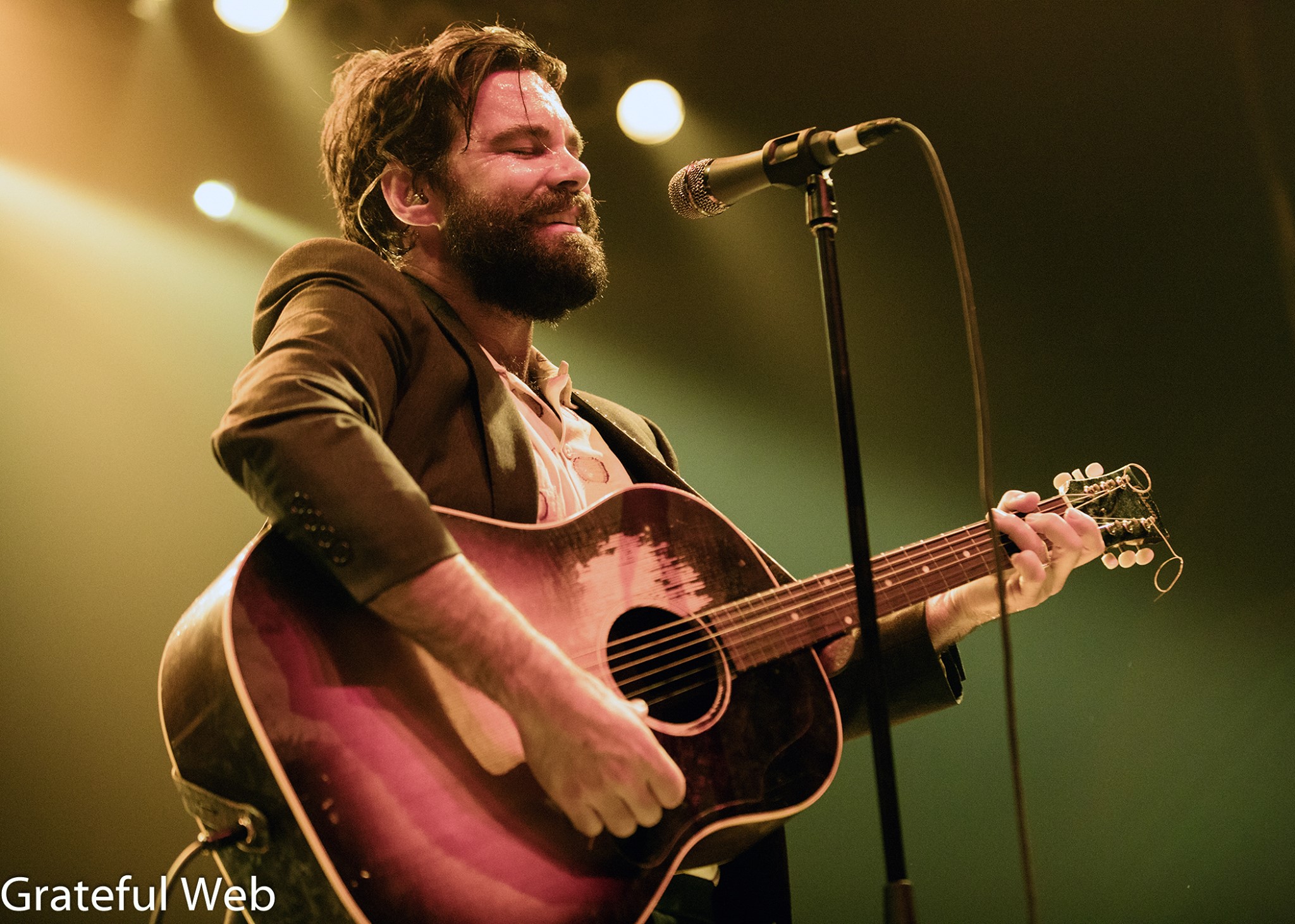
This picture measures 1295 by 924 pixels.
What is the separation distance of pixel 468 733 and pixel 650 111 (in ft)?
10.9

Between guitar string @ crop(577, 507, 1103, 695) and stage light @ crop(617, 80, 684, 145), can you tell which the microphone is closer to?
guitar string @ crop(577, 507, 1103, 695)

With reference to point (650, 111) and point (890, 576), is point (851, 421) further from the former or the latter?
point (650, 111)

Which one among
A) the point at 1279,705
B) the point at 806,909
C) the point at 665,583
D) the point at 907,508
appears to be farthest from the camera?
the point at 907,508

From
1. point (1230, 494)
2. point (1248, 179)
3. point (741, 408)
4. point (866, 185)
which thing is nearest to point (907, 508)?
point (741, 408)

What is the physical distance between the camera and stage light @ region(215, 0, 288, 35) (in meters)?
3.68

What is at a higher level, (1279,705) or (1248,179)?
(1248,179)

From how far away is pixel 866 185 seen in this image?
3887mm

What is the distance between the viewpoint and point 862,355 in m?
3.82

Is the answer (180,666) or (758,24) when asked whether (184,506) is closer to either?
(180,666)

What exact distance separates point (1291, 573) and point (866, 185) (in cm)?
215

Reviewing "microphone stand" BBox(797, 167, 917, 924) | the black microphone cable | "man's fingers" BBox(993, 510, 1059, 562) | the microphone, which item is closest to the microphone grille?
the microphone

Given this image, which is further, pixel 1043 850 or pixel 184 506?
pixel 184 506

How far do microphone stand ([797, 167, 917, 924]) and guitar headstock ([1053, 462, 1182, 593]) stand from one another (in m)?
0.90

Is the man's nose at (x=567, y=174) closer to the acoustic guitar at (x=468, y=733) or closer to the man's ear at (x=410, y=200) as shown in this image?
the man's ear at (x=410, y=200)
